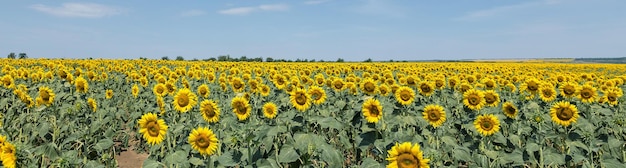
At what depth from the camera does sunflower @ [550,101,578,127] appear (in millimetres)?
5570

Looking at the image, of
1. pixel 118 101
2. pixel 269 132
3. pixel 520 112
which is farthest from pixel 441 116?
pixel 118 101

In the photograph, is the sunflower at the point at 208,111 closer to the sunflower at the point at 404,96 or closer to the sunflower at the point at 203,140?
the sunflower at the point at 203,140

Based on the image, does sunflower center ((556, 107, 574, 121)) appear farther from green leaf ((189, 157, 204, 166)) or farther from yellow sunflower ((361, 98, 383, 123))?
green leaf ((189, 157, 204, 166))

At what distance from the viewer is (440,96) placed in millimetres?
10164

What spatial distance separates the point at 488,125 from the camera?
17.2 ft

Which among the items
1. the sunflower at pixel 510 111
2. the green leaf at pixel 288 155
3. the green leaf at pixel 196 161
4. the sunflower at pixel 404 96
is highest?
the sunflower at pixel 404 96

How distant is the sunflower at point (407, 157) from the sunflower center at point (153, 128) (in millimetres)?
2686

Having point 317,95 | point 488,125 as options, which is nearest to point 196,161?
point 317,95

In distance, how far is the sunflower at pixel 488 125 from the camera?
17.1 ft

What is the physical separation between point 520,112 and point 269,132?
5.62m

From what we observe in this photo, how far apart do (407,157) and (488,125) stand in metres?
2.30

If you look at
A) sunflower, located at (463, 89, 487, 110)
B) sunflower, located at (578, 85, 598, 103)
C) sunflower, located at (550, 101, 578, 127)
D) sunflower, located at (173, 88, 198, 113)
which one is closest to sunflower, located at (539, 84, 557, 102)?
sunflower, located at (578, 85, 598, 103)

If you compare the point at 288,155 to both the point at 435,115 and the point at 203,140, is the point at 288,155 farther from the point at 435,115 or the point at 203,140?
the point at 435,115

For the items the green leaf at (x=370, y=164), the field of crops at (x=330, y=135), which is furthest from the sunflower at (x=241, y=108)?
the green leaf at (x=370, y=164)
